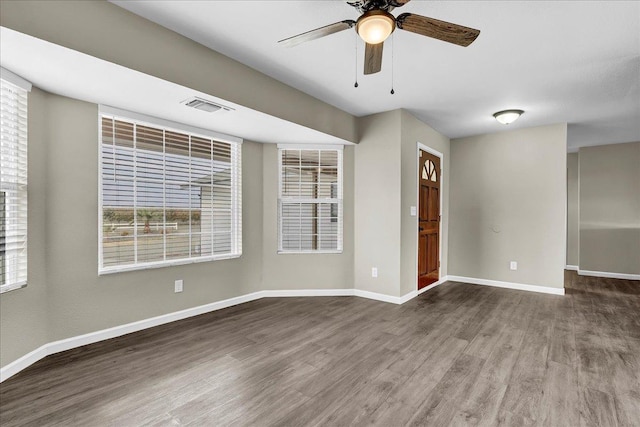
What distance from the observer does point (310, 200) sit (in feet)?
14.9

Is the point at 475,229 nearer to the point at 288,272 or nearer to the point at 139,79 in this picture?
the point at 288,272

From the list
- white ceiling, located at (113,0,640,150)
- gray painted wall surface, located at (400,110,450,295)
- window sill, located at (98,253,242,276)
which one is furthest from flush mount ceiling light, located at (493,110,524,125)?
window sill, located at (98,253,242,276)

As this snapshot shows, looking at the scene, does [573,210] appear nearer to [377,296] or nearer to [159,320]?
[377,296]

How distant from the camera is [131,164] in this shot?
3182mm

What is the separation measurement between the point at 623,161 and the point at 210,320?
25.1 ft

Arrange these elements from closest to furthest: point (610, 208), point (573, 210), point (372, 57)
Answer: point (372, 57)
point (610, 208)
point (573, 210)

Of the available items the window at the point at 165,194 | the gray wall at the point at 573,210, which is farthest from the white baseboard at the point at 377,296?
the gray wall at the point at 573,210

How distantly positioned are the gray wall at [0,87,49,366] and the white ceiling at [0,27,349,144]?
0.31m

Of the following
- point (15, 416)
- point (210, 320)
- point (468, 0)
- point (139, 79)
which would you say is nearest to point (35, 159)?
point (139, 79)

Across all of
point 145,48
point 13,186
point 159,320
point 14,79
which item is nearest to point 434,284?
point 159,320

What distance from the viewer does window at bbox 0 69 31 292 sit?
90.5 inches

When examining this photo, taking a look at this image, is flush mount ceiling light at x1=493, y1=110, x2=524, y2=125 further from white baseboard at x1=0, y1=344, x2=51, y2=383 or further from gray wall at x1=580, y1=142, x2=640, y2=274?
white baseboard at x1=0, y1=344, x2=51, y2=383

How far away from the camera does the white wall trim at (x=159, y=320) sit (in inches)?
96.3

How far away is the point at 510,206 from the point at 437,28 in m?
4.16
